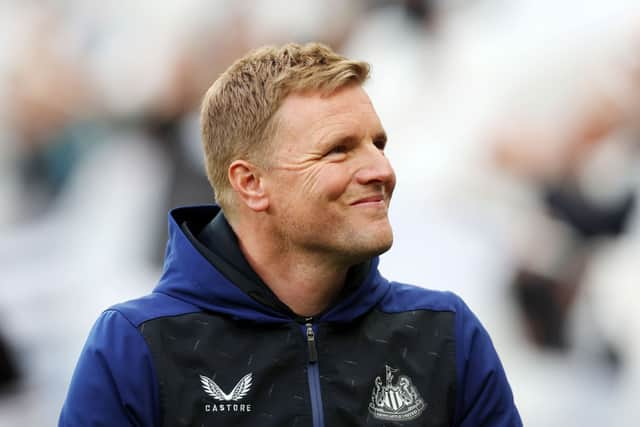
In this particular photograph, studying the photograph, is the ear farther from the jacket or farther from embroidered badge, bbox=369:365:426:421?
embroidered badge, bbox=369:365:426:421

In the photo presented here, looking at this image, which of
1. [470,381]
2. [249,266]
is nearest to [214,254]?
[249,266]

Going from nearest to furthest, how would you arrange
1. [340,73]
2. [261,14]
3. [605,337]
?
[340,73] < [605,337] < [261,14]

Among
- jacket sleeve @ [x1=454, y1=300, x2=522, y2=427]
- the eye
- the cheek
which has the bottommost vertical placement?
jacket sleeve @ [x1=454, y1=300, x2=522, y2=427]

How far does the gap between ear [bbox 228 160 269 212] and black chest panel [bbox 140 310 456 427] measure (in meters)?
0.21

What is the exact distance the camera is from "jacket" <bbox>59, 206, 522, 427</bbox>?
68.5 inches

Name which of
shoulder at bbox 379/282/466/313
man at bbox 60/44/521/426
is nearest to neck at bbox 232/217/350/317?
man at bbox 60/44/521/426

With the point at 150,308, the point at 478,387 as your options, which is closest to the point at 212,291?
the point at 150,308

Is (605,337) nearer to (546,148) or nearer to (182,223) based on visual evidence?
(546,148)

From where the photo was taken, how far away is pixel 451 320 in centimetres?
192

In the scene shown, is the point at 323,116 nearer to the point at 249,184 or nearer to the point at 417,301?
the point at 249,184

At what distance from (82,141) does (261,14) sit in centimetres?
78

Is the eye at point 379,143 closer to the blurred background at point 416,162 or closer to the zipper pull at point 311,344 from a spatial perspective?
the zipper pull at point 311,344

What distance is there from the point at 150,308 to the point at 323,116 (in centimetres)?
45

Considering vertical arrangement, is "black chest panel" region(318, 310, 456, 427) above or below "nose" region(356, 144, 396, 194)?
below
